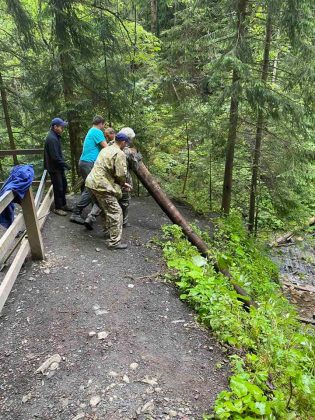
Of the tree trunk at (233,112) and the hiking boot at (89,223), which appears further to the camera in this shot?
the tree trunk at (233,112)

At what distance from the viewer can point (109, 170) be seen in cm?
655

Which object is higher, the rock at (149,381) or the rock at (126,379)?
the rock at (126,379)

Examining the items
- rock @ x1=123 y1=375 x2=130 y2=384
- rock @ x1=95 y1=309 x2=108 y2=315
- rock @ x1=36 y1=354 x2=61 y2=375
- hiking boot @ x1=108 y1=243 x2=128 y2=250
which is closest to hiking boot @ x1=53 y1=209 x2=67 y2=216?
hiking boot @ x1=108 y1=243 x2=128 y2=250

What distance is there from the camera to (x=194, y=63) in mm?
10289

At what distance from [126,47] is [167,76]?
1503mm

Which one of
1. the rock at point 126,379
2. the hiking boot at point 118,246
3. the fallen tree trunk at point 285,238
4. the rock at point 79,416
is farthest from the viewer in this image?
the fallen tree trunk at point 285,238

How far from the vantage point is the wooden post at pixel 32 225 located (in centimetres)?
528

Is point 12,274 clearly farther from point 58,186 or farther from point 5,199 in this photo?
point 58,186

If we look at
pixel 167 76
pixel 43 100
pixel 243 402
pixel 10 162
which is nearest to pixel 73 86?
pixel 43 100

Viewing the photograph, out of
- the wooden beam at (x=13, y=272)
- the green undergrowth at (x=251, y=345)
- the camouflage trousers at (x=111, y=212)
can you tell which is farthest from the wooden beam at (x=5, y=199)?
the green undergrowth at (x=251, y=345)

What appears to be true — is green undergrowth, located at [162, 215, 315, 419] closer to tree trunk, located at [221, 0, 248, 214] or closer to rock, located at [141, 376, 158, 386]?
rock, located at [141, 376, 158, 386]

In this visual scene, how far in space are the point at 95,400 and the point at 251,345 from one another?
203 cm

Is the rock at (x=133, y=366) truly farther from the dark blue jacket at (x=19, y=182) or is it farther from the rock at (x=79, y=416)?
the dark blue jacket at (x=19, y=182)

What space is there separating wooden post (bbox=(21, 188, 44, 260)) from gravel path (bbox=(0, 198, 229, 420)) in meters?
0.24
